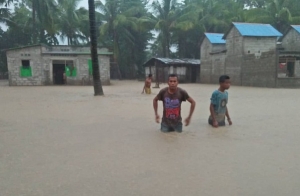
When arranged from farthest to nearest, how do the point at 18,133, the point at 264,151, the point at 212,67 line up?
the point at 212,67, the point at 18,133, the point at 264,151

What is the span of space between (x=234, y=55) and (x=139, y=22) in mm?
14825

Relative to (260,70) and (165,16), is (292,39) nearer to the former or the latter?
(260,70)

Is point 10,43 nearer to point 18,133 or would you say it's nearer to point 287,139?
point 18,133

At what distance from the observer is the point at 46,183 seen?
2.98 metres

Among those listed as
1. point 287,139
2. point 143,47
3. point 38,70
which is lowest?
point 287,139

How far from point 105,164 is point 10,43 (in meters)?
42.0

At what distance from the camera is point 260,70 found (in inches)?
848

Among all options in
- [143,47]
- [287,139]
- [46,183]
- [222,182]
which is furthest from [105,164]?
[143,47]

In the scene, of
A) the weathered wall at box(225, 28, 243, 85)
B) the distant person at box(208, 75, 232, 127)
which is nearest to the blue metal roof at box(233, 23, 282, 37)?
the weathered wall at box(225, 28, 243, 85)

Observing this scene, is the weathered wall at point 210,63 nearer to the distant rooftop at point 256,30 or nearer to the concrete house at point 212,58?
the concrete house at point 212,58

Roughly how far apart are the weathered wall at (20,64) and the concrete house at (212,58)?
1617 cm

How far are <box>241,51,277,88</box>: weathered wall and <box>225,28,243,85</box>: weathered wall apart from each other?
655 millimetres

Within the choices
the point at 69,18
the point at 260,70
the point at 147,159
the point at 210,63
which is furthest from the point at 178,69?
the point at 147,159

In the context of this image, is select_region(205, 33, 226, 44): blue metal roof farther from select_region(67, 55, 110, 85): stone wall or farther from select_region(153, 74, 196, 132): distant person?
select_region(153, 74, 196, 132): distant person
